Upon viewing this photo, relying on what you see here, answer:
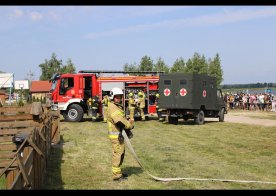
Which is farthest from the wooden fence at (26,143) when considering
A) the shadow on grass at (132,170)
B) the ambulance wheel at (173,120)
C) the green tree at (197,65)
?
the green tree at (197,65)

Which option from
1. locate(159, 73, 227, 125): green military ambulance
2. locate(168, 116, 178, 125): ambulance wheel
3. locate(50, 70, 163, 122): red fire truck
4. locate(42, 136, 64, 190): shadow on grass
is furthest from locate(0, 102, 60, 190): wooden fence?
locate(168, 116, 178, 125): ambulance wheel

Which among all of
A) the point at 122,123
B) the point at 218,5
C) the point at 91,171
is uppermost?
the point at 218,5

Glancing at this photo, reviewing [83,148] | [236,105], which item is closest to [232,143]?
[83,148]

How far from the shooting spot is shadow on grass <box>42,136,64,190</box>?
7373 mm

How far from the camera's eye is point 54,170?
8.84 metres

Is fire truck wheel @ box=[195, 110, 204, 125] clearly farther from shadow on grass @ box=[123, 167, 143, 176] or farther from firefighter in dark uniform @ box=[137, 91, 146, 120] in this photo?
shadow on grass @ box=[123, 167, 143, 176]

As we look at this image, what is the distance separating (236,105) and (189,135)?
79.4ft

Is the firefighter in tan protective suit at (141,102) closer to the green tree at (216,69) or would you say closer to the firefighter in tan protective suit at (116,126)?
the firefighter in tan protective suit at (116,126)

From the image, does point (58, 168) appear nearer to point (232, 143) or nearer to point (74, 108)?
point (232, 143)

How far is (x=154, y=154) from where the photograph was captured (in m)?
11.1

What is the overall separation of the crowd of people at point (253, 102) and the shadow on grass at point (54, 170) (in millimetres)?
23852

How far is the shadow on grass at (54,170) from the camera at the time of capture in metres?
7.37

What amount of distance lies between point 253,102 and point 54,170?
2977cm

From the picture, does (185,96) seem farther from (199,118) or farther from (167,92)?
(199,118)
